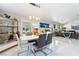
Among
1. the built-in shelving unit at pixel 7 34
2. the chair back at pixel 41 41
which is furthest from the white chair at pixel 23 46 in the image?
the chair back at pixel 41 41

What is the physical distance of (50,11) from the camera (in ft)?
6.67

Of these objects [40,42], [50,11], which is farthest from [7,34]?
[50,11]

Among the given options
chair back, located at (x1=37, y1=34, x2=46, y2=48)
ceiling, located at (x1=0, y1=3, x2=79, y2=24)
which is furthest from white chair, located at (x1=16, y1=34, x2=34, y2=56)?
ceiling, located at (x1=0, y1=3, x2=79, y2=24)

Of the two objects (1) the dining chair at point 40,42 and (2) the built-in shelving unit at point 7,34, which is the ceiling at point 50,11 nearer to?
(2) the built-in shelving unit at point 7,34

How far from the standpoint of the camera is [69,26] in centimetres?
217

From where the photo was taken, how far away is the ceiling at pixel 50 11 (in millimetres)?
1850

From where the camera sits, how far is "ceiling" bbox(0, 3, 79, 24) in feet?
6.07

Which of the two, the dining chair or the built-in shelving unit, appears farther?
the dining chair

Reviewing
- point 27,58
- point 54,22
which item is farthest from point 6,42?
point 54,22

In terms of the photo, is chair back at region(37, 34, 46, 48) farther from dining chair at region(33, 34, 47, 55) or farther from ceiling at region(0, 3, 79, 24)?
ceiling at region(0, 3, 79, 24)

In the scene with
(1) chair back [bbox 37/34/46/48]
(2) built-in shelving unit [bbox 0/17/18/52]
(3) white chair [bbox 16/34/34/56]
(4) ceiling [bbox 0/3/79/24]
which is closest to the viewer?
(4) ceiling [bbox 0/3/79/24]

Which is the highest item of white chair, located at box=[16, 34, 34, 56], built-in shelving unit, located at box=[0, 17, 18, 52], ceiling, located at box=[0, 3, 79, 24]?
ceiling, located at box=[0, 3, 79, 24]

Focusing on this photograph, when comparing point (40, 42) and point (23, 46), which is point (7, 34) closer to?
point (23, 46)

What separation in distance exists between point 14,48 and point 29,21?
0.78 m
